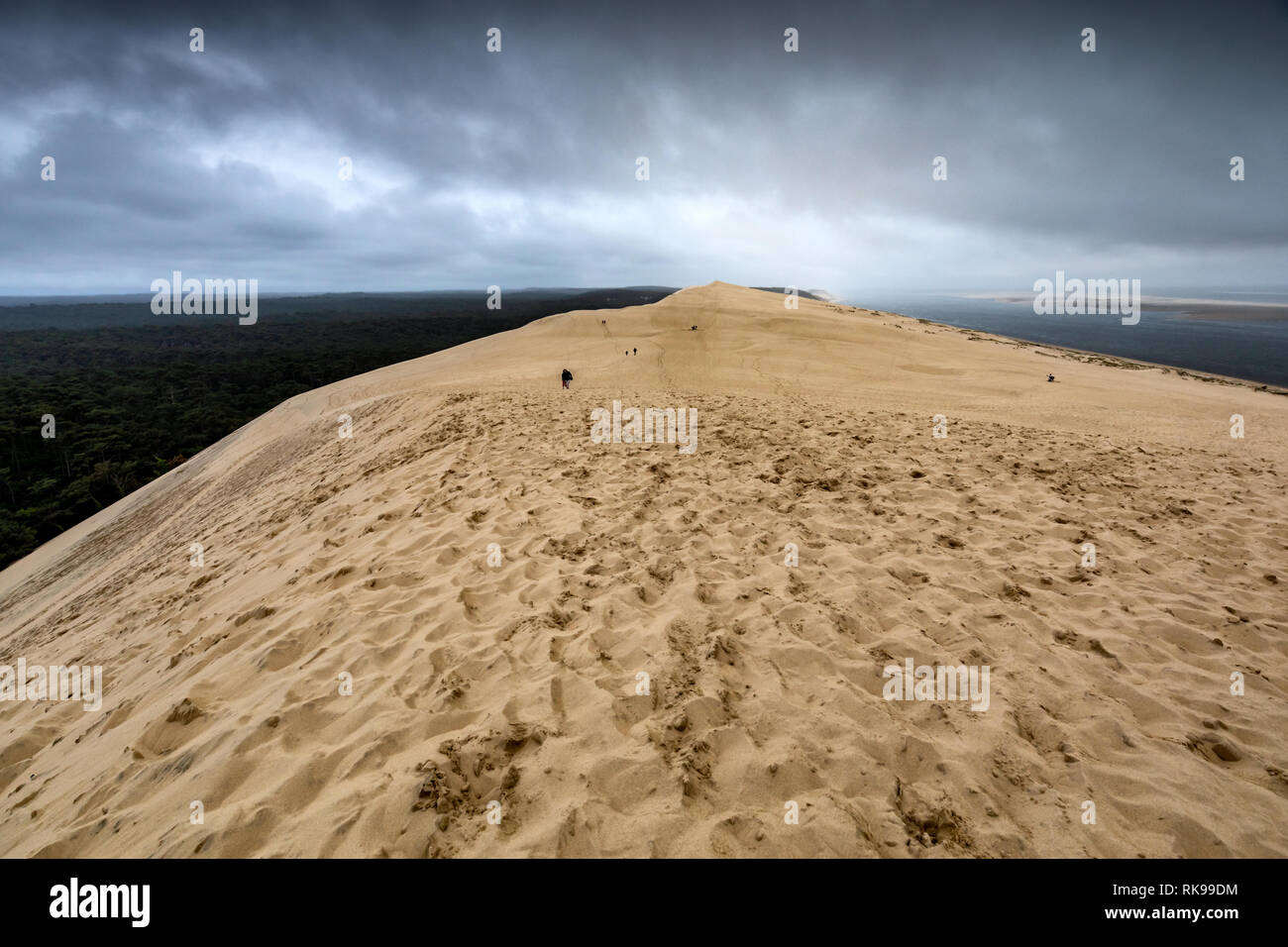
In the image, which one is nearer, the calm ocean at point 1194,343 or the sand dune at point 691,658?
the sand dune at point 691,658

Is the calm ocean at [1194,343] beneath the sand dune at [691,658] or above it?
above

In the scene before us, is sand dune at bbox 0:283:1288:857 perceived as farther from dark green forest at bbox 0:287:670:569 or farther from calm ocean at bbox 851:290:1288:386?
calm ocean at bbox 851:290:1288:386

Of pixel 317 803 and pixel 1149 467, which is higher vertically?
pixel 1149 467

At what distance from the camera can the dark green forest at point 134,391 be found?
37094 millimetres

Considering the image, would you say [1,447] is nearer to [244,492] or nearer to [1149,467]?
[244,492]

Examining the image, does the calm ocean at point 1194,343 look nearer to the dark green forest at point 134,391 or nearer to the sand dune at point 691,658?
the sand dune at point 691,658

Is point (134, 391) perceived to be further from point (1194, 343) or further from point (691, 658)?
point (1194, 343)

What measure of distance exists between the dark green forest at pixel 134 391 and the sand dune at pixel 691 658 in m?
34.9

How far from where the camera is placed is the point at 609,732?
128 inches

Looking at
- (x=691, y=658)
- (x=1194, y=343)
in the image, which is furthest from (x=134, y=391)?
(x=1194, y=343)

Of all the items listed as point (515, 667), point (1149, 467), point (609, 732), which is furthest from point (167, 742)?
point (1149, 467)

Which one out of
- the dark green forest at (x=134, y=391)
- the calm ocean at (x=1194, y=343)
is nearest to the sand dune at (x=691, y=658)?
the dark green forest at (x=134, y=391)

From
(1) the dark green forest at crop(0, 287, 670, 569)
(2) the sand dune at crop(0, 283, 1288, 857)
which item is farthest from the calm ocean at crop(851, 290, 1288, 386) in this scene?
(1) the dark green forest at crop(0, 287, 670, 569)
